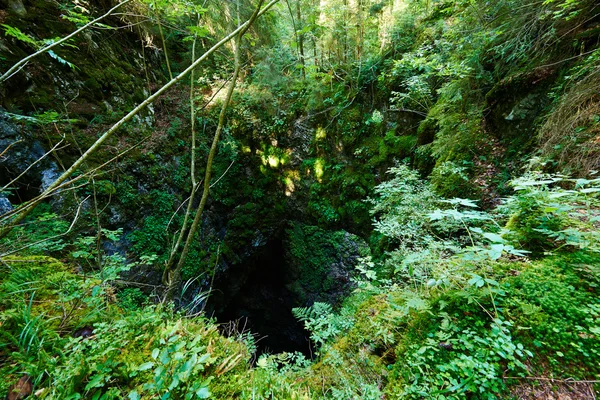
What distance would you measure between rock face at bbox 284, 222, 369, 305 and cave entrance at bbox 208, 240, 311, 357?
0.59 metres

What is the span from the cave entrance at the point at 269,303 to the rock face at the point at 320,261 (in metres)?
0.59

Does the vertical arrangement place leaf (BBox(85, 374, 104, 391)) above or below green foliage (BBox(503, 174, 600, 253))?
above

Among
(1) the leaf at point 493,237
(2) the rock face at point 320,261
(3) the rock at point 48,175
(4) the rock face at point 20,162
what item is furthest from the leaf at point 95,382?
(2) the rock face at point 320,261

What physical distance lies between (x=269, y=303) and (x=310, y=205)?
492cm

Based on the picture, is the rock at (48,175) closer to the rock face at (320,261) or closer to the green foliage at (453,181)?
the rock face at (320,261)

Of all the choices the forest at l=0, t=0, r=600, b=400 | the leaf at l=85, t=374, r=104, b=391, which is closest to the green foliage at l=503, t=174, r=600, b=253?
the forest at l=0, t=0, r=600, b=400

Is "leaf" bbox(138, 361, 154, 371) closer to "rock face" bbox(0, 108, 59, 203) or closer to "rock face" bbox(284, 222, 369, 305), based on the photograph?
"rock face" bbox(0, 108, 59, 203)

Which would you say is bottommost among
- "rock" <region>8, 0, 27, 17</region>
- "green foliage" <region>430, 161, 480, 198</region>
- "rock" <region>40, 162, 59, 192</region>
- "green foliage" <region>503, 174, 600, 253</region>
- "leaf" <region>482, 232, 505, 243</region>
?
"green foliage" <region>430, 161, 480, 198</region>

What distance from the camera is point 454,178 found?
10.9 feet

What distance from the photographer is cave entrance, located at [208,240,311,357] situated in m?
8.45

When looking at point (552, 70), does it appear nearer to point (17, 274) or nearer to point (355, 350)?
point (355, 350)

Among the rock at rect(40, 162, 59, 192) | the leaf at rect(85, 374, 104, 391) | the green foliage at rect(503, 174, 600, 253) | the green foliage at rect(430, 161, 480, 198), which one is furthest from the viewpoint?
the rock at rect(40, 162, 59, 192)

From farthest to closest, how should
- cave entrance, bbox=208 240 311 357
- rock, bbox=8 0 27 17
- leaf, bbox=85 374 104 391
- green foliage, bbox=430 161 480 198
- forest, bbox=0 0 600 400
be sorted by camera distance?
cave entrance, bbox=208 240 311 357
rock, bbox=8 0 27 17
green foliage, bbox=430 161 480 198
forest, bbox=0 0 600 400
leaf, bbox=85 374 104 391

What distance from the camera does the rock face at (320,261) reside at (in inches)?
260
